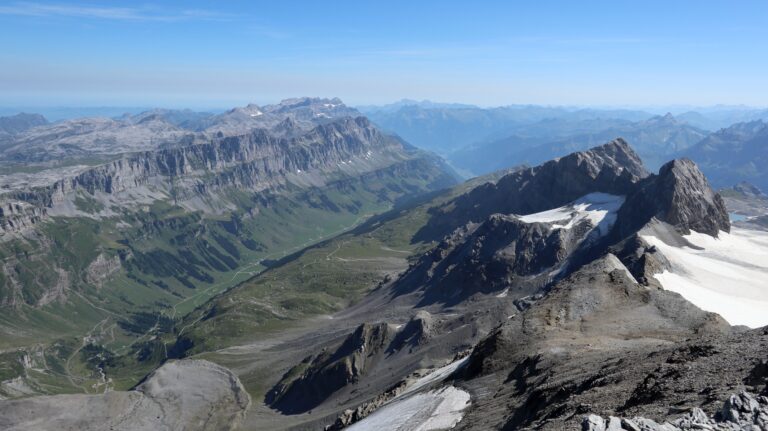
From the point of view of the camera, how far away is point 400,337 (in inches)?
6673

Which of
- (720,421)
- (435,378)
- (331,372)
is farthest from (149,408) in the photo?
(720,421)

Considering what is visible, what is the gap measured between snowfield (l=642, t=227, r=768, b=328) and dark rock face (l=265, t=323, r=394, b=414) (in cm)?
8057

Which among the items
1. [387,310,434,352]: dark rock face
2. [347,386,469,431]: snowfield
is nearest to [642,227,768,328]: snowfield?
[387,310,434,352]: dark rock face

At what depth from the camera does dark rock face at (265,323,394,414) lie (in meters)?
163

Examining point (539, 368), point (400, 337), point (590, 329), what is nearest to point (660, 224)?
point (400, 337)

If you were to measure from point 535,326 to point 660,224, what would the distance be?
12080 centimetres

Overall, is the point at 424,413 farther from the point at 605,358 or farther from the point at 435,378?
the point at 435,378

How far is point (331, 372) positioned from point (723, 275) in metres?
109

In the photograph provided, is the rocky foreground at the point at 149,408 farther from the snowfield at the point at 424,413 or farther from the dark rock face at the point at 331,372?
the snowfield at the point at 424,413

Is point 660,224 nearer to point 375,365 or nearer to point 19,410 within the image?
point 375,365

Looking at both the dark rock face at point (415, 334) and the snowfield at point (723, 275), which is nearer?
the snowfield at point (723, 275)

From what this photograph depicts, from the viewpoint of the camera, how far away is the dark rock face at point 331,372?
163 meters

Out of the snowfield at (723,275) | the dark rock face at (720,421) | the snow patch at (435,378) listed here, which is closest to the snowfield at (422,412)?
the snow patch at (435,378)

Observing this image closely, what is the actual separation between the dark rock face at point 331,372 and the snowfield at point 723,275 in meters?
80.6
